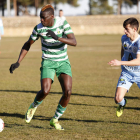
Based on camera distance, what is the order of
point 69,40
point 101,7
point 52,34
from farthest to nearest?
1. point 101,7
2. point 69,40
3. point 52,34

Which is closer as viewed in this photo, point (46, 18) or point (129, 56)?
point (46, 18)

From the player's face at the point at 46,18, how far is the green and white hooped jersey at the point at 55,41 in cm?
Answer: 11

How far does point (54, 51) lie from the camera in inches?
235

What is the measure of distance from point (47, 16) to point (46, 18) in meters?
0.04

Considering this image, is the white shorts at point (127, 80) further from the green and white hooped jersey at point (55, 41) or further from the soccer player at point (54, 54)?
the green and white hooped jersey at point (55, 41)

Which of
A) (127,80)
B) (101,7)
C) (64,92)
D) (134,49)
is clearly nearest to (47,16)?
(64,92)

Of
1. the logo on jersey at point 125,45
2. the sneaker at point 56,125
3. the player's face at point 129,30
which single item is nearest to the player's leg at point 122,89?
the logo on jersey at point 125,45

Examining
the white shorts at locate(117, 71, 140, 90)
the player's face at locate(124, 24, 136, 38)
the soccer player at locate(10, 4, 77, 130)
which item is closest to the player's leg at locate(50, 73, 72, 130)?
the soccer player at locate(10, 4, 77, 130)

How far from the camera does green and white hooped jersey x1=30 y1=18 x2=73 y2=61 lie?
5.87 m

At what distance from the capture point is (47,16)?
572 cm

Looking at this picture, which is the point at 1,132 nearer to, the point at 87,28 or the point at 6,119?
the point at 6,119

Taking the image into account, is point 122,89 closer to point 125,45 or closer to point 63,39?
point 125,45

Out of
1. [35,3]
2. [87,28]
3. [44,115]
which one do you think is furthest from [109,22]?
[44,115]

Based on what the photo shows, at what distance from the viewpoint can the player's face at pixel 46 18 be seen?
5.70 metres
